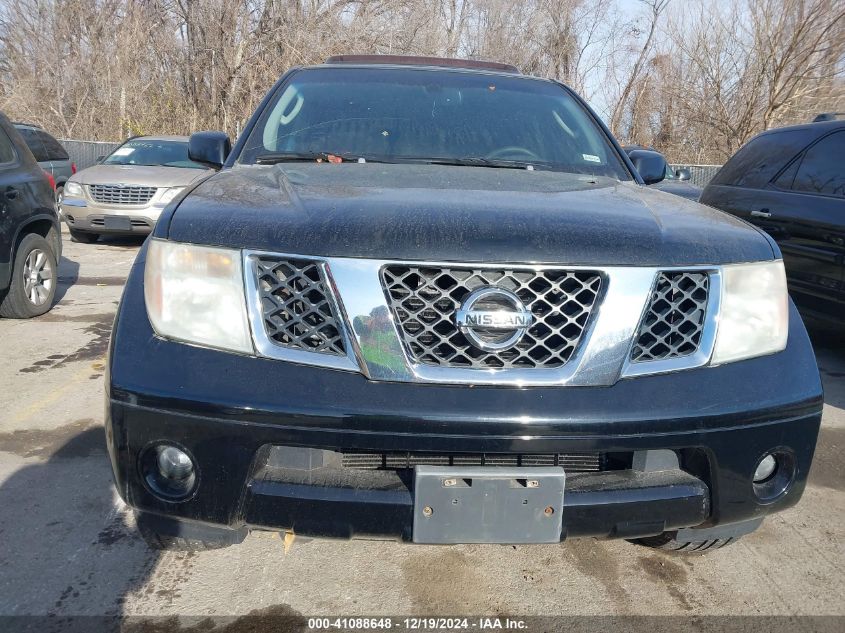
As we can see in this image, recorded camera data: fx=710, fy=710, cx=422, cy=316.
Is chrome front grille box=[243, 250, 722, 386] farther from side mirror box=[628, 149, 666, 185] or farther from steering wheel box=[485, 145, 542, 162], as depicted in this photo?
side mirror box=[628, 149, 666, 185]

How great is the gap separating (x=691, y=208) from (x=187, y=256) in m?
1.63

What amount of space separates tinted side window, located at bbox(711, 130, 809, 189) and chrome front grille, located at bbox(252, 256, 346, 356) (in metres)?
4.80

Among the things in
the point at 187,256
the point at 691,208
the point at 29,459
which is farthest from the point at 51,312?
the point at 691,208

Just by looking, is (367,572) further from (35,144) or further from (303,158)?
(35,144)

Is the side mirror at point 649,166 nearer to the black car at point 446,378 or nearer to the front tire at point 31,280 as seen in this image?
the black car at point 446,378

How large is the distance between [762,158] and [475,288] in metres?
4.87

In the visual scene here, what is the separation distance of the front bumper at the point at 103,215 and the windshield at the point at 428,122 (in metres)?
6.70

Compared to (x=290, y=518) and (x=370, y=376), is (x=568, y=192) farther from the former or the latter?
(x=290, y=518)

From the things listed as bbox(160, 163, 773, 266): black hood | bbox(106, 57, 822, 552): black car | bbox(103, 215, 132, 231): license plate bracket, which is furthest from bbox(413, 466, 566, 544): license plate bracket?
bbox(103, 215, 132, 231): license plate bracket

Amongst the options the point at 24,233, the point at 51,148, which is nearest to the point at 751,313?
the point at 24,233

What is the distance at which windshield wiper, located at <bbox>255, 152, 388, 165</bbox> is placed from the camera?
280cm

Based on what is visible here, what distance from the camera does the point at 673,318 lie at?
1.94m

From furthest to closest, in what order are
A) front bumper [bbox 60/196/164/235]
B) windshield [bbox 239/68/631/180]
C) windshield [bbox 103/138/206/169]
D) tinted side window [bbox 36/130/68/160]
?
tinted side window [bbox 36/130/68/160] → windshield [bbox 103/138/206/169] → front bumper [bbox 60/196/164/235] → windshield [bbox 239/68/631/180]

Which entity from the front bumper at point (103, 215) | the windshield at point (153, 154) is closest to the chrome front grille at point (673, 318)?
the front bumper at point (103, 215)
